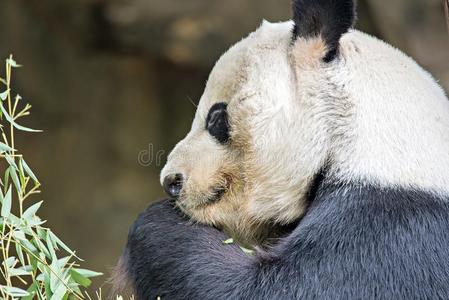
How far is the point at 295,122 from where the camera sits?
3141 mm

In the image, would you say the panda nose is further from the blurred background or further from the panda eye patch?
the blurred background

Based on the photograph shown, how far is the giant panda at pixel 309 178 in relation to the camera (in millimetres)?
2863

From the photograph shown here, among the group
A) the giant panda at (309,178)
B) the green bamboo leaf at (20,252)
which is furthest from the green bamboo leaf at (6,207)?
the giant panda at (309,178)

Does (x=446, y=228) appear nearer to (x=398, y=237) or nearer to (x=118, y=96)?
(x=398, y=237)

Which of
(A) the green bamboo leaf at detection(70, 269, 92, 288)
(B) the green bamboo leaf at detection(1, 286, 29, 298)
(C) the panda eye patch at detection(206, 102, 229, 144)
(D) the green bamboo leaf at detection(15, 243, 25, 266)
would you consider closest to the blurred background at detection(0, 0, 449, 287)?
(C) the panda eye patch at detection(206, 102, 229, 144)

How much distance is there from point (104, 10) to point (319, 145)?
220 inches

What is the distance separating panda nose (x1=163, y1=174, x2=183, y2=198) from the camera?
333 centimetres

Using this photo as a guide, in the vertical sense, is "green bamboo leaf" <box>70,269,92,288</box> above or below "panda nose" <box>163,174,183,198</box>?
below

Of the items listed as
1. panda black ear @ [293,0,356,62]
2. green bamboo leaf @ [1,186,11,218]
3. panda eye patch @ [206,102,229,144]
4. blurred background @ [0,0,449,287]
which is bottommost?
blurred background @ [0,0,449,287]

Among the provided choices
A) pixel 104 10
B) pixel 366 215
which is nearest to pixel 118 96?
pixel 104 10

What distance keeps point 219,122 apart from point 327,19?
2.08 ft

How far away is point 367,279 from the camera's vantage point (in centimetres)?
283

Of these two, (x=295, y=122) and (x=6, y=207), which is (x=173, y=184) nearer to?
(x=295, y=122)

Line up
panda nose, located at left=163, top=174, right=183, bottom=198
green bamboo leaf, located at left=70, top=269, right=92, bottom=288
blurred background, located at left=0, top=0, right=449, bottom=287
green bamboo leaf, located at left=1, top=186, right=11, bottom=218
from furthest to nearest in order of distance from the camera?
blurred background, located at left=0, top=0, right=449, bottom=287, panda nose, located at left=163, top=174, right=183, bottom=198, green bamboo leaf, located at left=70, top=269, right=92, bottom=288, green bamboo leaf, located at left=1, top=186, right=11, bottom=218
